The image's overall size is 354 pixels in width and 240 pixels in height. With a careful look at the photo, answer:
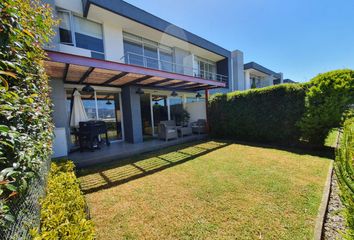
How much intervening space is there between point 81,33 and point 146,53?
399 centimetres

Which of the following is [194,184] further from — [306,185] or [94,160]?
[94,160]

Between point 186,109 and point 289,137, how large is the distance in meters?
6.99

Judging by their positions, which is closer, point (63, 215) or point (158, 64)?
point (63, 215)

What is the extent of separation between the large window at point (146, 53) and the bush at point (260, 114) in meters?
4.77

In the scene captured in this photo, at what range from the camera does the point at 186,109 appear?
1287cm

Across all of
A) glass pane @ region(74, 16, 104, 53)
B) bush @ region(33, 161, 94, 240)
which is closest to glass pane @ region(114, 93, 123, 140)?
glass pane @ region(74, 16, 104, 53)

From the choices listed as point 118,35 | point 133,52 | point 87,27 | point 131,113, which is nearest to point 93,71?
point 131,113

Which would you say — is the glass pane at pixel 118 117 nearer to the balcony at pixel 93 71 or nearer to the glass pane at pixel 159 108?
the balcony at pixel 93 71

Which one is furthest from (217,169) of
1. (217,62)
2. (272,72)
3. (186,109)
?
(272,72)

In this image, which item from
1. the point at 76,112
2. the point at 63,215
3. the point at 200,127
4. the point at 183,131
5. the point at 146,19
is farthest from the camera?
the point at 200,127

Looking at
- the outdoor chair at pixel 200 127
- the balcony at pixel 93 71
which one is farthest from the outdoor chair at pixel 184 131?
the balcony at pixel 93 71

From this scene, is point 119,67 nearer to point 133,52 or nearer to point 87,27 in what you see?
point 87,27

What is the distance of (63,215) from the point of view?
1.87m

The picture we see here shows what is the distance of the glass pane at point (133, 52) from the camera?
1041 cm
